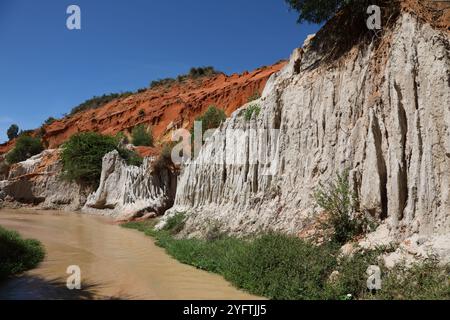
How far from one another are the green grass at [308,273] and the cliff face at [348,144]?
40.1 inches

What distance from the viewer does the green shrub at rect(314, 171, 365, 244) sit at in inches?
301

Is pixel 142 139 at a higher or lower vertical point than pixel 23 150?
higher

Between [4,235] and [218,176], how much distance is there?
7105mm

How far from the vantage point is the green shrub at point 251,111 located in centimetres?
1341

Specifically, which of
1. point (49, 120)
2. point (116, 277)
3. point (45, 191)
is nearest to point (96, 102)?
point (49, 120)

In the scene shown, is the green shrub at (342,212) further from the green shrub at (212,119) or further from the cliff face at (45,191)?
the cliff face at (45,191)

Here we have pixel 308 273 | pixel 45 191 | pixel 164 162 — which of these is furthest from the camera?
pixel 45 191

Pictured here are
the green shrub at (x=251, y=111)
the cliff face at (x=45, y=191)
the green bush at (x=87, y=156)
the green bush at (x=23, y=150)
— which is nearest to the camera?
the green shrub at (x=251, y=111)

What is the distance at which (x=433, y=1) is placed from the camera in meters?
8.34

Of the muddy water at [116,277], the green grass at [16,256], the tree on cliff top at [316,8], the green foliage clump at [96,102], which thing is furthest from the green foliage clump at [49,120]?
the tree on cliff top at [316,8]

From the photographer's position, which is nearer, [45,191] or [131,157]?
[131,157]

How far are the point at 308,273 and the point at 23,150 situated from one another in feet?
155

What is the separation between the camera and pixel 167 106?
156 feet

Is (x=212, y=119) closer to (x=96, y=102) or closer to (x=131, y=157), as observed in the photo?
(x=131, y=157)
